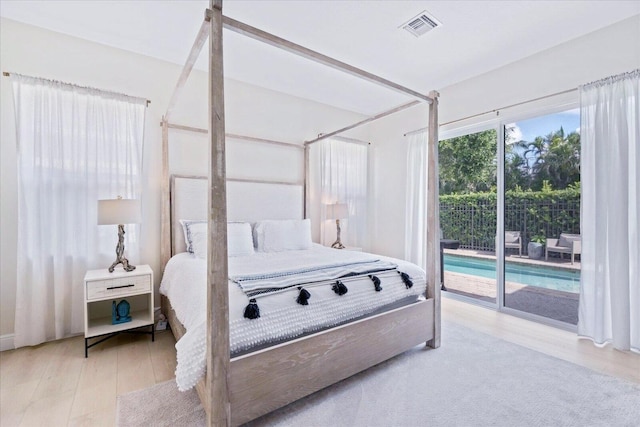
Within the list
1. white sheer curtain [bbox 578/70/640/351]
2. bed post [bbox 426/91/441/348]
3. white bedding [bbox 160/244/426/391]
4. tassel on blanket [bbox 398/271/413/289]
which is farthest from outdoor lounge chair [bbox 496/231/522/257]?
tassel on blanket [bbox 398/271/413/289]

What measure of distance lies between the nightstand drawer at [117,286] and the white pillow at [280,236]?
1.11 m

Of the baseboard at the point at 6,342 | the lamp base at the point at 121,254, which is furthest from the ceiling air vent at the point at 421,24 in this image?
the baseboard at the point at 6,342

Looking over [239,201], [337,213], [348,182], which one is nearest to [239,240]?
[239,201]

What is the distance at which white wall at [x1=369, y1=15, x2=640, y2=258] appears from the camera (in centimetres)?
255

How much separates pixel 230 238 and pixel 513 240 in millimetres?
3070

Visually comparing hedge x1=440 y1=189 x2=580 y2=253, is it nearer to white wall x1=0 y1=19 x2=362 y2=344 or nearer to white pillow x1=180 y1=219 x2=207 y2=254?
white wall x1=0 y1=19 x2=362 y2=344

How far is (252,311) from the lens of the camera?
1.54 metres

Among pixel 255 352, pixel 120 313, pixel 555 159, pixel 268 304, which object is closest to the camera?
pixel 255 352

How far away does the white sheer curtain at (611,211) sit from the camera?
238 centimetres

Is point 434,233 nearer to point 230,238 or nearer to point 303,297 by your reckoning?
point 303,297

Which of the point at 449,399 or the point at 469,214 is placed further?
the point at 469,214

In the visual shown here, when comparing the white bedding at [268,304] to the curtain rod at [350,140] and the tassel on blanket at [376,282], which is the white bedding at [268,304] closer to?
the tassel on blanket at [376,282]

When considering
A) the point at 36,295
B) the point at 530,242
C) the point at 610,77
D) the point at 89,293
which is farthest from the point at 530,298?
the point at 36,295

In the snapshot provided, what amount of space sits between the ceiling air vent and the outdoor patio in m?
2.52
